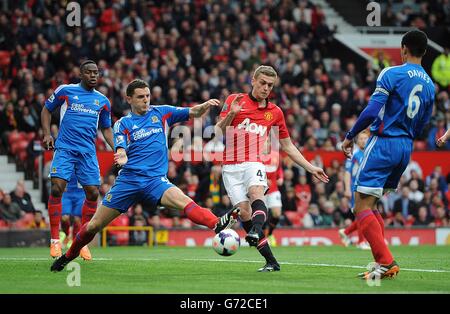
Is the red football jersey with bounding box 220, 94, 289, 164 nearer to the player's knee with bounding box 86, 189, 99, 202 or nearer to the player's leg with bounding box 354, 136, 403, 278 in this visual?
the player's leg with bounding box 354, 136, 403, 278

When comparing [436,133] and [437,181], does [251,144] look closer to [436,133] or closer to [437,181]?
[437,181]

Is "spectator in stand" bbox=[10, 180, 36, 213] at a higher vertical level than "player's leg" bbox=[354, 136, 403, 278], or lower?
lower

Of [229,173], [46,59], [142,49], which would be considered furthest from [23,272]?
[142,49]

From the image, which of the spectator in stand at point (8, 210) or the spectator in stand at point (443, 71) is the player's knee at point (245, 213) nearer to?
the spectator in stand at point (8, 210)

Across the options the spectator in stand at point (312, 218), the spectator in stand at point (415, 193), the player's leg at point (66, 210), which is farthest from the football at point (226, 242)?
the spectator in stand at point (415, 193)

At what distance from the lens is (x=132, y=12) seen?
27.7 m

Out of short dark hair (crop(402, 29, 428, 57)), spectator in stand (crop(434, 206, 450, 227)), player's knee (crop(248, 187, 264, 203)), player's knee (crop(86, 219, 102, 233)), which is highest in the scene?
short dark hair (crop(402, 29, 428, 57))

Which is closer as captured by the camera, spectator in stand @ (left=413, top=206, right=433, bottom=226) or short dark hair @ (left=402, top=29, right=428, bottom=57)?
short dark hair @ (left=402, top=29, right=428, bottom=57)

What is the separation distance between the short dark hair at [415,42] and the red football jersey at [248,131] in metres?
2.20

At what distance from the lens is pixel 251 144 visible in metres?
12.0

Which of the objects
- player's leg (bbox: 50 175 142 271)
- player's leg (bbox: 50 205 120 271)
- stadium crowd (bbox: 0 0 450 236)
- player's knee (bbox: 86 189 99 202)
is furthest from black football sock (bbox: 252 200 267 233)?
stadium crowd (bbox: 0 0 450 236)

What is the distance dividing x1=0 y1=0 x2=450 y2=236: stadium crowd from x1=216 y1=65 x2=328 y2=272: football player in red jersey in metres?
10.2

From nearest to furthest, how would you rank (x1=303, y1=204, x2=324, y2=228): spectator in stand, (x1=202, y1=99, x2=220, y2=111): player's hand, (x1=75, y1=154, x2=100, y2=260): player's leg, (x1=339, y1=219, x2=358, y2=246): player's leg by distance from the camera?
(x1=202, y1=99, x2=220, y2=111): player's hand < (x1=75, y1=154, x2=100, y2=260): player's leg < (x1=339, y1=219, x2=358, y2=246): player's leg < (x1=303, y1=204, x2=324, y2=228): spectator in stand

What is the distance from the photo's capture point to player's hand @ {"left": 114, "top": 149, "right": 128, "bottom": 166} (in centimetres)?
1054
